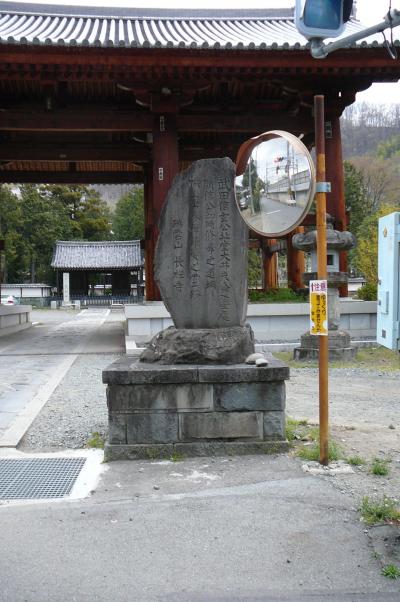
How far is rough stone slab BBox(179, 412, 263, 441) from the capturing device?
4.46m

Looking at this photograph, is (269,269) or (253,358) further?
(269,269)

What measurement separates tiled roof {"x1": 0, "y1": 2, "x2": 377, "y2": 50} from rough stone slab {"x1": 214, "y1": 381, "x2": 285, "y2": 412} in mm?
10226

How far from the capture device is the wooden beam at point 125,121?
12180 mm

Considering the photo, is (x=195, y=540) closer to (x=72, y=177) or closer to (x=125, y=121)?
(x=125, y=121)

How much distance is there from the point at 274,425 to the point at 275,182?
197cm

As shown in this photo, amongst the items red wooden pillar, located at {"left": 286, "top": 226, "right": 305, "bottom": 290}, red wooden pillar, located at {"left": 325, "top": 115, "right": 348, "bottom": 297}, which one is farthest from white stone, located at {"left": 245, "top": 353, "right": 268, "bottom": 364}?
red wooden pillar, located at {"left": 286, "top": 226, "right": 305, "bottom": 290}

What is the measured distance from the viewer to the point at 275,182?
14.1 ft

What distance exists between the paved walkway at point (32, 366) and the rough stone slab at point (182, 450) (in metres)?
1.18

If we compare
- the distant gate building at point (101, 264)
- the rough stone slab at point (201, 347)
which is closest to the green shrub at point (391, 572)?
the rough stone slab at point (201, 347)

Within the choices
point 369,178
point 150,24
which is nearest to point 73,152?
point 150,24

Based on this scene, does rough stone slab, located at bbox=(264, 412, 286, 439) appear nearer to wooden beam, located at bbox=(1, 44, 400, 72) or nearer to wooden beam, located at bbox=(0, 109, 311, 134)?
wooden beam, located at bbox=(1, 44, 400, 72)

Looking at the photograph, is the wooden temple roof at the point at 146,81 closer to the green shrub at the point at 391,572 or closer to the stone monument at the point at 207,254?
the stone monument at the point at 207,254

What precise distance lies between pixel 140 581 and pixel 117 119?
11139mm

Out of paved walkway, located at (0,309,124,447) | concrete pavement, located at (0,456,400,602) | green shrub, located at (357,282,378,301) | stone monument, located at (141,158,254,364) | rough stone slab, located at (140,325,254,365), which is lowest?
paved walkway, located at (0,309,124,447)
